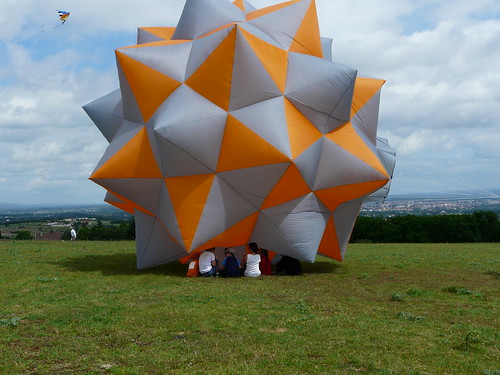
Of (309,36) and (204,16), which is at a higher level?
(204,16)

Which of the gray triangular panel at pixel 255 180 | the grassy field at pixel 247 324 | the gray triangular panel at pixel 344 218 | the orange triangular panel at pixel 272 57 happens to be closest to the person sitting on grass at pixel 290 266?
the grassy field at pixel 247 324

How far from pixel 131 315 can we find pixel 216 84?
8170 millimetres

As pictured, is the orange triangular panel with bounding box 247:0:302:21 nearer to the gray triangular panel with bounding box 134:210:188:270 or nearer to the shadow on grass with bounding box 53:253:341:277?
the gray triangular panel with bounding box 134:210:188:270

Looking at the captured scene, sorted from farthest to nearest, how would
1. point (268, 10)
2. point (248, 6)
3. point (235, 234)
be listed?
point (248, 6)
point (268, 10)
point (235, 234)

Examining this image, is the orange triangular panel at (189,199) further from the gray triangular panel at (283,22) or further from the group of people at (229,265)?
the gray triangular panel at (283,22)

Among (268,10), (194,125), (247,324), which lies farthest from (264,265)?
(268,10)

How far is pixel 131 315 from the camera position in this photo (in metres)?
10.7

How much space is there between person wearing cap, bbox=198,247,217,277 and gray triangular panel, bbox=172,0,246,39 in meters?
7.69

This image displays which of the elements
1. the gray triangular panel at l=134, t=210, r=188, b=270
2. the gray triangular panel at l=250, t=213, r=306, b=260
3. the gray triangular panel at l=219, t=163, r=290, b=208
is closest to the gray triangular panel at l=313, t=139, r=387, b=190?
the gray triangular panel at l=219, t=163, r=290, b=208

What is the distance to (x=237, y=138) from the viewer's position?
51.9 feet

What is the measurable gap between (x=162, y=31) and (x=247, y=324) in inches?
552

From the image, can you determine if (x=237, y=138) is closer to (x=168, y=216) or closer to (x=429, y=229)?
(x=168, y=216)

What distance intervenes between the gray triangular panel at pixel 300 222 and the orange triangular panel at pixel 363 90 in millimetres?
4028

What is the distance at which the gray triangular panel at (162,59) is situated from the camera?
16.6 meters
